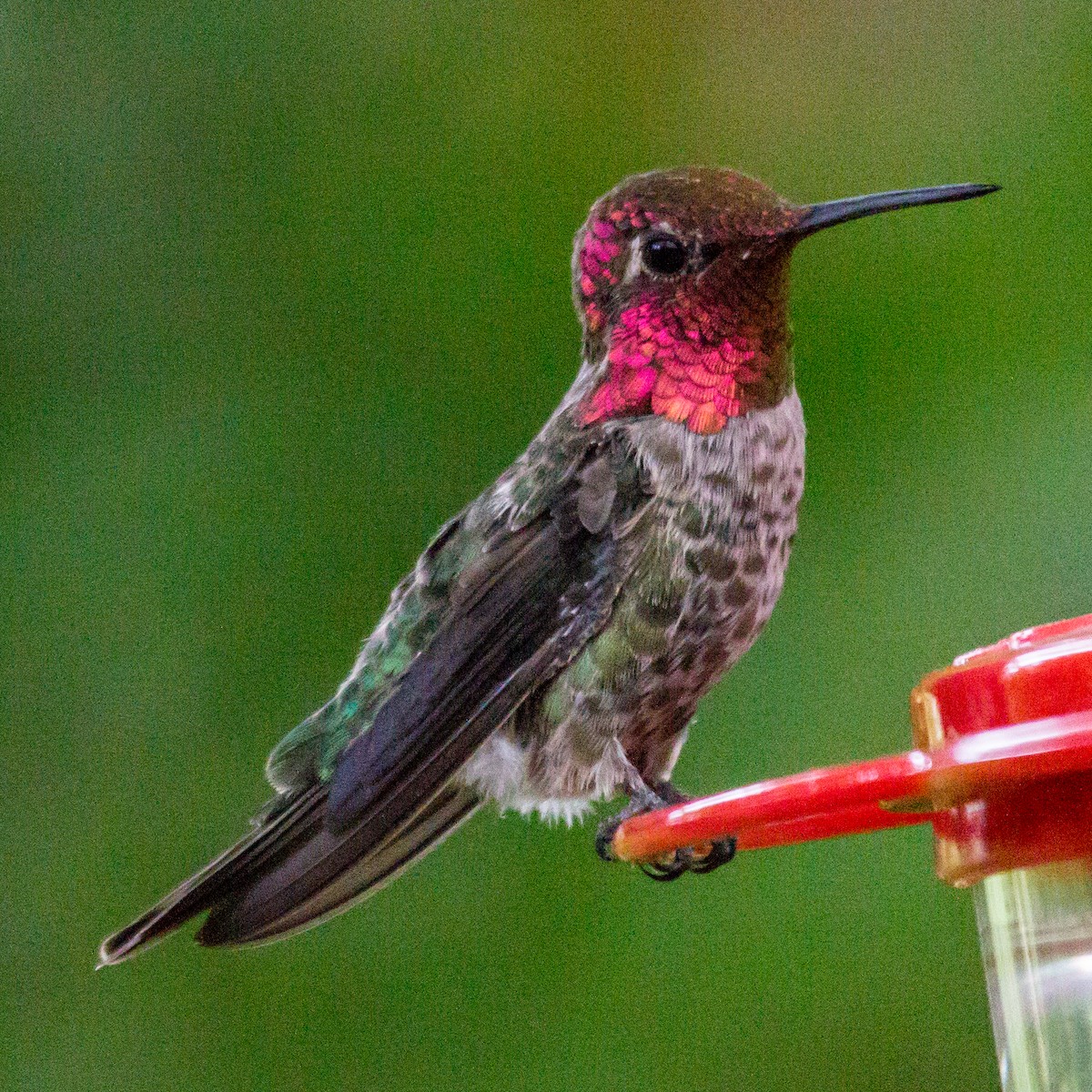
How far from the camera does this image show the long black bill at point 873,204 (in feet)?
4.05

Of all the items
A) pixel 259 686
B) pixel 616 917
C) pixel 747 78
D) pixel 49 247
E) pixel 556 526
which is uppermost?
pixel 747 78

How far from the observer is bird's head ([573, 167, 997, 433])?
62.9 inches

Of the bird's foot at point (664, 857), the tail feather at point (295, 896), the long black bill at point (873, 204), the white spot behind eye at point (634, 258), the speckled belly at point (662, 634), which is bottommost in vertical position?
the tail feather at point (295, 896)

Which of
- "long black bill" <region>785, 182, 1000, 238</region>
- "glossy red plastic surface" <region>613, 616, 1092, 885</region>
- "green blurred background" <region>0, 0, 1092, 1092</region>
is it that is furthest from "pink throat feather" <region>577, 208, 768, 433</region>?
"green blurred background" <region>0, 0, 1092, 1092</region>

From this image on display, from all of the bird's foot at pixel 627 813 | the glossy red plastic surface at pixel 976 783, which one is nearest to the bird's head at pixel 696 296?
the bird's foot at pixel 627 813

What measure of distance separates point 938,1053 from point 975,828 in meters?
1.53

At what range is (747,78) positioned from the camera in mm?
3113

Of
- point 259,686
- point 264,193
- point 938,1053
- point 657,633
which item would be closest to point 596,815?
point 657,633

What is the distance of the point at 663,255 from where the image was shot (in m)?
1.68

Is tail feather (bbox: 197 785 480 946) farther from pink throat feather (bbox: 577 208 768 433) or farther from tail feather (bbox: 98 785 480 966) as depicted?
pink throat feather (bbox: 577 208 768 433)

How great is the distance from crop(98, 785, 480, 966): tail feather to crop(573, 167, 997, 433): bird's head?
53 centimetres

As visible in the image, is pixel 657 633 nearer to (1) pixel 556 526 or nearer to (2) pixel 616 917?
(1) pixel 556 526

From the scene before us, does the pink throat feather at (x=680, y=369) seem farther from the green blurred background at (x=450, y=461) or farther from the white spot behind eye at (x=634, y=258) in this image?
the green blurred background at (x=450, y=461)

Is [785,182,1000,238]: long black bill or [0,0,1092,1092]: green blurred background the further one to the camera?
[0,0,1092,1092]: green blurred background
